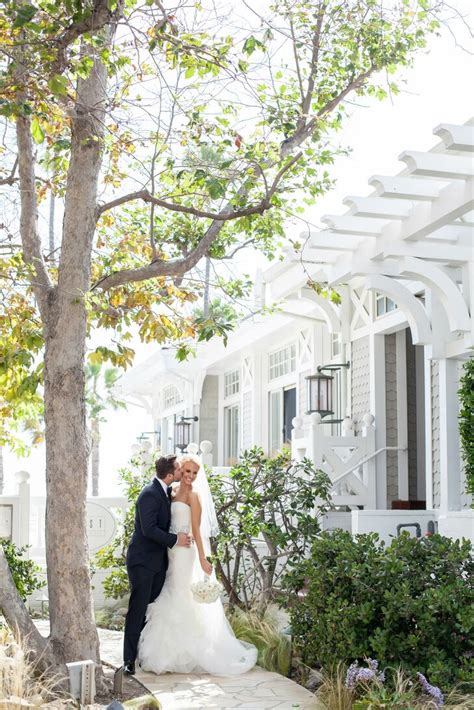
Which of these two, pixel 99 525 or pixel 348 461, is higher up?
pixel 348 461

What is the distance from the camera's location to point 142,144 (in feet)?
24.6

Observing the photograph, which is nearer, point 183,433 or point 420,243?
point 420,243

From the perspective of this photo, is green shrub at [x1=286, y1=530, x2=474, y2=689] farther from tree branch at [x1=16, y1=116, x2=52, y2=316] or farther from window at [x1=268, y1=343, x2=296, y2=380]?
window at [x1=268, y1=343, x2=296, y2=380]

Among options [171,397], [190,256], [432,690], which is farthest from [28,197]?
[171,397]

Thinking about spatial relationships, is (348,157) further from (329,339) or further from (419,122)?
(329,339)

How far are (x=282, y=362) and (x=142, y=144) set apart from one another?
9022mm

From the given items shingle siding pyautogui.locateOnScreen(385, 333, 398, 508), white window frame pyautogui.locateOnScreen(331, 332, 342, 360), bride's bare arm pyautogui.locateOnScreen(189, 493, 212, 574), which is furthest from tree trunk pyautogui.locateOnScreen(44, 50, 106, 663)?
white window frame pyautogui.locateOnScreen(331, 332, 342, 360)

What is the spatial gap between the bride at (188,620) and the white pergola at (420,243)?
2321 mm

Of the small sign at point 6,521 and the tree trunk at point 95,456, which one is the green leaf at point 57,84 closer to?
the small sign at point 6,521

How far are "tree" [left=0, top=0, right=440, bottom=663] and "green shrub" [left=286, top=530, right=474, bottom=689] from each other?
1.63 m

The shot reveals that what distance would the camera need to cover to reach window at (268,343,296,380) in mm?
15672

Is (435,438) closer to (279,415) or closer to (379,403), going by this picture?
(379,403)

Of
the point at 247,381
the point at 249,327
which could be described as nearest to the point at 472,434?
the point at 249,327

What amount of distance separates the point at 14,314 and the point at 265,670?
3867 millimetres
